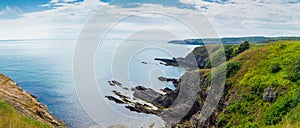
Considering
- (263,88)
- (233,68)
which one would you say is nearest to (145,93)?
(233,68)

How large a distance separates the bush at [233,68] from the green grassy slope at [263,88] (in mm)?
214

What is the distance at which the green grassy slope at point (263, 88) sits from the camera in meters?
25.0

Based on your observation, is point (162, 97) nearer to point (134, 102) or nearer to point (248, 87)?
point (134, 102)

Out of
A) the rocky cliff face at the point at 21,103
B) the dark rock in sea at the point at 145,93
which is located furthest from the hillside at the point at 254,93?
the rocky cliff face at the point at 21,103

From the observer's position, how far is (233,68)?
132ft

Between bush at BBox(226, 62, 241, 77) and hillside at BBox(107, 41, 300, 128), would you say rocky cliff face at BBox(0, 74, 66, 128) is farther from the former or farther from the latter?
bush at BBox(226, 62, 241, 77)

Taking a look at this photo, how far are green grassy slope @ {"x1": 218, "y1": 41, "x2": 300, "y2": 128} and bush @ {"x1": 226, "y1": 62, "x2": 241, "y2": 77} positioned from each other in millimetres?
214

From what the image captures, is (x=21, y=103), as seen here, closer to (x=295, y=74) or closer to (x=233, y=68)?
(x=295, y=74)

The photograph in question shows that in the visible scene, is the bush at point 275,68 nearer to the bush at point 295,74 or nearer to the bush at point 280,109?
the bush at point 295,74

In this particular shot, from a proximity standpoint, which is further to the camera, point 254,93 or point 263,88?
point 254,93

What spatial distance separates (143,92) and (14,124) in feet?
177

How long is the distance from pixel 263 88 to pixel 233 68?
9.83 m

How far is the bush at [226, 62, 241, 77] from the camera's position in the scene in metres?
39.4

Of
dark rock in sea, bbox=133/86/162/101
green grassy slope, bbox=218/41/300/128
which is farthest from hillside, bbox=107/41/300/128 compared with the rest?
dark rock in sea, bbox=133/86/162/101
